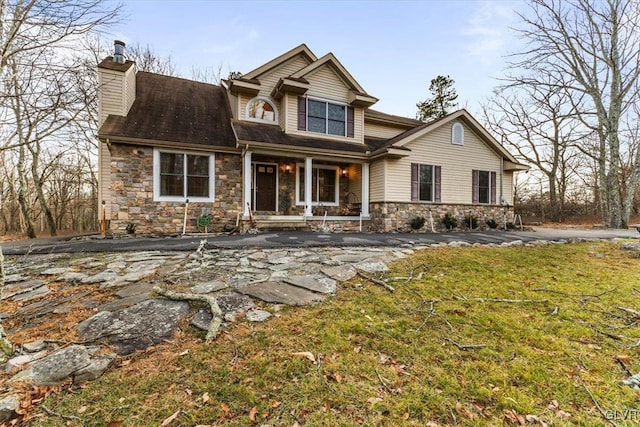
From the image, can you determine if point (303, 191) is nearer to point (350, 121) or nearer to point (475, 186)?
point (350, 121)

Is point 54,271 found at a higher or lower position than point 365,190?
lower

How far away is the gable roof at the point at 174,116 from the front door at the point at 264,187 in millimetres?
A: 1765

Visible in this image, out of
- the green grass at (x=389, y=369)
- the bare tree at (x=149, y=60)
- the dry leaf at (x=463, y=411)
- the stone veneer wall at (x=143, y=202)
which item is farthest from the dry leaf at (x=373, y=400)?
the bare tree at (x=149, y=60)

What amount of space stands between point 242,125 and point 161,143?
292 centimetres

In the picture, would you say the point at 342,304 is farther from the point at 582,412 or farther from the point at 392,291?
the point at 582,412

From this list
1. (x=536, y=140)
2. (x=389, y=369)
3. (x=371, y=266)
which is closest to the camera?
(x=389, y=369)

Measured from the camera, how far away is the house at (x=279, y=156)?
30.1 feet

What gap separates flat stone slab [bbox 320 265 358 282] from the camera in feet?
13.5

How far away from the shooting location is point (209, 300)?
3107 millimetres

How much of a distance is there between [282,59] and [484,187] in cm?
1030

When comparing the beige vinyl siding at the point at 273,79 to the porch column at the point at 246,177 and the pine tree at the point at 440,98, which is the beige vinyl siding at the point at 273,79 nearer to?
the porch column at the point at 246,177

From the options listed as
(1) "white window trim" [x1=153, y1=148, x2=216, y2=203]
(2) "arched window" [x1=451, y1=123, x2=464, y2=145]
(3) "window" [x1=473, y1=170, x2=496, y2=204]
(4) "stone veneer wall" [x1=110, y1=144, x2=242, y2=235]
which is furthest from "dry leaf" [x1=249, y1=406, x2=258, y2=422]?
(3) "window" [x1=473, y1=170, x2=496, y2=204]

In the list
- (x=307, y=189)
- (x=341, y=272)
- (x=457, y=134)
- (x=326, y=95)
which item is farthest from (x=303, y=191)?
(x=341, y=272)

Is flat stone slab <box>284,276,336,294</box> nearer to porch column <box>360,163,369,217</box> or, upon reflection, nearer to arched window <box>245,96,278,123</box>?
porch column <box>360,163,369,217</box>
